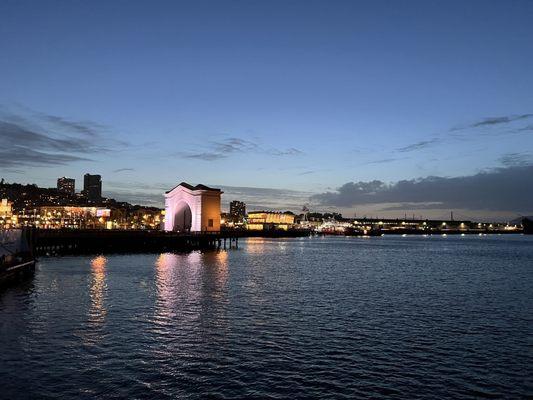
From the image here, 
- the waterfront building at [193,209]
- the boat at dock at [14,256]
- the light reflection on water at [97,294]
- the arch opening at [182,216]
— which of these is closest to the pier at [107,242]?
the boat at dock at [14,256]

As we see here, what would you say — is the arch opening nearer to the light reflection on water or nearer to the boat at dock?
the light reflection on water

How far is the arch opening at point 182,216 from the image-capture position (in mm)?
151625

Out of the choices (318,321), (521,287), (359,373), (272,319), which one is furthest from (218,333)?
(521,287)

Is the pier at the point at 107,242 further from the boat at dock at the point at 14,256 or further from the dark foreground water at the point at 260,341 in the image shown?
the dark foreground water at the point at 260,341

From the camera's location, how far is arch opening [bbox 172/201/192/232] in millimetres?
151625

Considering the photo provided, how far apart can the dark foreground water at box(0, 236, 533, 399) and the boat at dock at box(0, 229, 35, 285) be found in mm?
1911

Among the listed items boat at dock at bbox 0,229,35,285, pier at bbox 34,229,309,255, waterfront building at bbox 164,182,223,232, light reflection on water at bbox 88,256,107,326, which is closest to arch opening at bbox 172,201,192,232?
waterfront building at bbox 164,182,223,232

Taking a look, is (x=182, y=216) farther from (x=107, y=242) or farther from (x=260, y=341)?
(x=260, y=341)

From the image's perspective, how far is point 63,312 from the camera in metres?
29.3

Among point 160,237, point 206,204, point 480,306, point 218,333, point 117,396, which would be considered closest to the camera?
point 117,396

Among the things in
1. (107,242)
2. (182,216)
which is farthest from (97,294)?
(182,216)

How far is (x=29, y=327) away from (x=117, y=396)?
37.9 feet

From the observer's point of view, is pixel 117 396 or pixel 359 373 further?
pixel 359 373

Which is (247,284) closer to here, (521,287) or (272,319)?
(272,319)
